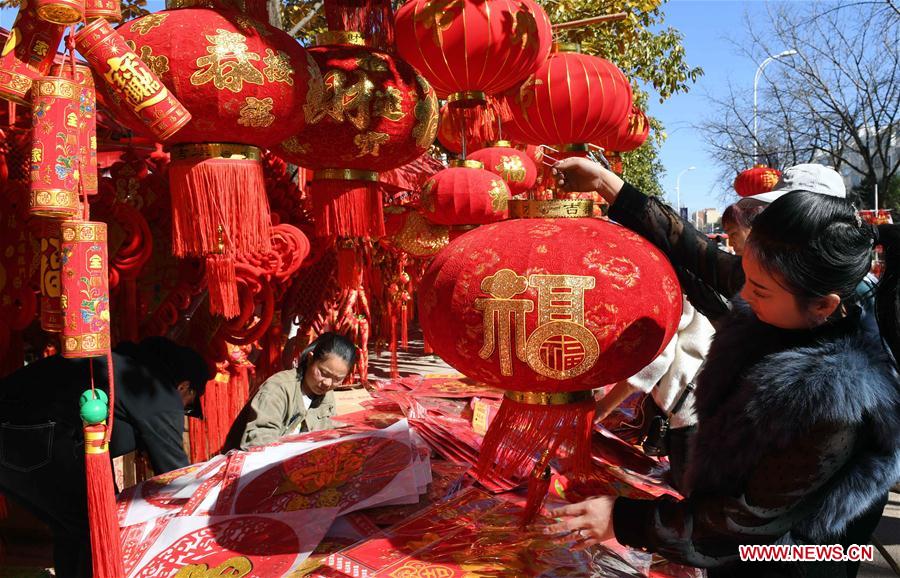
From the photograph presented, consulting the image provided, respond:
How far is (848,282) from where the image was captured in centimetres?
113

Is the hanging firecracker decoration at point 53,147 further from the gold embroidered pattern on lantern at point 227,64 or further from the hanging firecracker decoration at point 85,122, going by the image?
the gold embroidered pattern on lantern at point 227,64

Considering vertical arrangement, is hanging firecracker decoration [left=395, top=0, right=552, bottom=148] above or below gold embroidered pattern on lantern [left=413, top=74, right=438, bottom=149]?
above

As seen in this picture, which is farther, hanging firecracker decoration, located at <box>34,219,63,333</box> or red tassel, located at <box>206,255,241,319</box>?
red tassel, located at <box>206,255,241,319</box>

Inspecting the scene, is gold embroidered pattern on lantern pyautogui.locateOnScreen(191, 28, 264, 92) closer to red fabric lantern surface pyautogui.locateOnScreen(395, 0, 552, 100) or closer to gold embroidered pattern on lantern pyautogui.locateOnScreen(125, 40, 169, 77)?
gold embroidered pattern on lantern pyautogui.locateOnScreen(125, 40, 169, 77)

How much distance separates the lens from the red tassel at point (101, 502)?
147cm

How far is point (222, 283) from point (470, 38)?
117 centimetres

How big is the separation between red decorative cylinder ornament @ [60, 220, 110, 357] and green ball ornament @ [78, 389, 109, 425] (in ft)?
0.49

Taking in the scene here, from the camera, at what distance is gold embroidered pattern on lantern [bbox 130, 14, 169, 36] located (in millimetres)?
1689

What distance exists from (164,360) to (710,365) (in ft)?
6.17

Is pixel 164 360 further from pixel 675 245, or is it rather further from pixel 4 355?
pixel 675 245

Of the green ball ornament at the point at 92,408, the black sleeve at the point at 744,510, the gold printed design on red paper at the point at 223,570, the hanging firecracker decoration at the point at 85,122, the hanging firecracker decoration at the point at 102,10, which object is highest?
the hanging firecracker decoration at the point at 102,10

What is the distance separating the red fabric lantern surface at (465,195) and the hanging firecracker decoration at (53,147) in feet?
8.80

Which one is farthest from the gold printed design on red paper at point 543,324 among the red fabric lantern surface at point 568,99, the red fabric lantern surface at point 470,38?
the red fabric lantern surface at point 568,99
